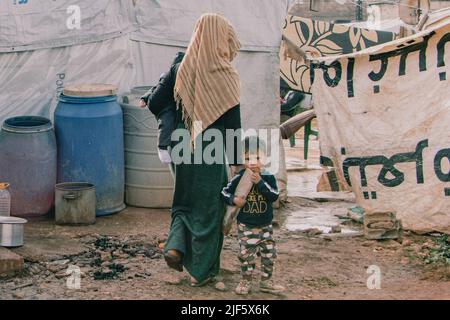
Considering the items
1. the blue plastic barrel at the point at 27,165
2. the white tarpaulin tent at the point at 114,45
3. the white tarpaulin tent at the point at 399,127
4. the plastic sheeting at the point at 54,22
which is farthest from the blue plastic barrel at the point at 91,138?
the white tarpaulin tent at the point at 399,127

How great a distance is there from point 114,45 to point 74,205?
1746mm

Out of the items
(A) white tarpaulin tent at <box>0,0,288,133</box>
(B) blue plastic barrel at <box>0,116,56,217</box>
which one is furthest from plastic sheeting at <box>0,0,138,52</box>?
(B) blue plastic barrel at <box>0,116,56,217</box>

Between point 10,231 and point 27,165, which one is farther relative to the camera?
point 27,165

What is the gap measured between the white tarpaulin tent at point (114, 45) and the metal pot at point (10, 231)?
2058mm

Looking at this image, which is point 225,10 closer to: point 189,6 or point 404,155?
point 189,6

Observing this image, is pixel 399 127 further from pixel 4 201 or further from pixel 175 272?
pixel 4 201

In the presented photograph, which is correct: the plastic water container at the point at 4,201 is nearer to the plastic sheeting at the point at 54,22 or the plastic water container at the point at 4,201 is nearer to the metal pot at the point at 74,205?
the metal pot at the point at 74,205

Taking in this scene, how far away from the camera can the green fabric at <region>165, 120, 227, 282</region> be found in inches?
219

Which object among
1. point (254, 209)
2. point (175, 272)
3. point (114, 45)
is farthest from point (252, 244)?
point (114, 45)

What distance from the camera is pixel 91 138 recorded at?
24.4 feet

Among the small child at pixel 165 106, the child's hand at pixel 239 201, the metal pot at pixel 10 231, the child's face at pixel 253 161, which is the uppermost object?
the small child at pixel 165 106

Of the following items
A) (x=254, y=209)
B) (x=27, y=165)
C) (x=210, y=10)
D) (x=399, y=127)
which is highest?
(x=210, y=10)

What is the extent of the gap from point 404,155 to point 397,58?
864 millimetres

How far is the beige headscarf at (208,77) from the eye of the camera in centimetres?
543
